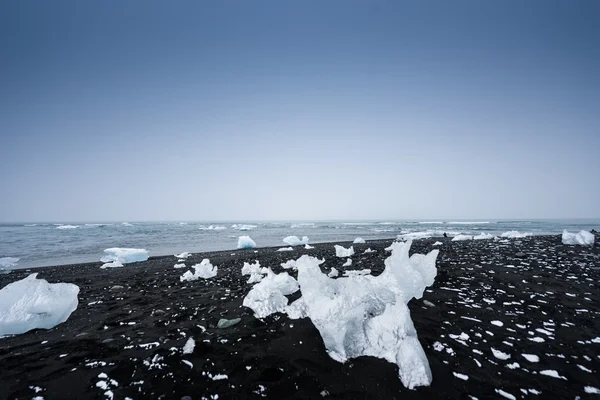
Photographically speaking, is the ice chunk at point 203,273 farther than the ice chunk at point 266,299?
Yes

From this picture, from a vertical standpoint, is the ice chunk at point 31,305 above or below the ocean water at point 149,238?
above

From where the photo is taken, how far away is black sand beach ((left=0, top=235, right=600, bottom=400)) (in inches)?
110

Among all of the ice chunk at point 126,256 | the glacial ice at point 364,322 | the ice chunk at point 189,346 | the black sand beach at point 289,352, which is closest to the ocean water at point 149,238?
the ice chunk at point 126,256

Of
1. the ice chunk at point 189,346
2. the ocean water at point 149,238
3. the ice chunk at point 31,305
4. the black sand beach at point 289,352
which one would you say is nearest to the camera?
the black sand beach at point 289,352

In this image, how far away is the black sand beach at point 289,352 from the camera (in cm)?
279

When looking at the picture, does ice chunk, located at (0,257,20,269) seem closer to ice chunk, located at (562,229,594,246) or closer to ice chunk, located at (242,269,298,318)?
ice chunk, located at (242,269,298,318)

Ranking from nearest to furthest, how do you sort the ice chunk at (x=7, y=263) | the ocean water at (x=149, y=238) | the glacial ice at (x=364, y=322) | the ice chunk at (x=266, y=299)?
the glacial ice at (x=364, y=322) < the ice chunk at (x=266, y=299) < the ice chunk at (x=7, y=263) < the ocean water at (x=149, y=238)

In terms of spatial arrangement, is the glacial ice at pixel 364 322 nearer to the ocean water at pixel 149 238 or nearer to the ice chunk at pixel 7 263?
the ocean water at pixel 149 238

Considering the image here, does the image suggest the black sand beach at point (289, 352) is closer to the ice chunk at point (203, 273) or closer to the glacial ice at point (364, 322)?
the glacial ice at point (364, 322)

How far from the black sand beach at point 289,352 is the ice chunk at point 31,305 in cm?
22

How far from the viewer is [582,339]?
12.0 ft

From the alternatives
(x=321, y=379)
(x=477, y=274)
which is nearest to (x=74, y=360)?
(x=321, y=379)

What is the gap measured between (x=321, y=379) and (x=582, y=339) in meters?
3.80

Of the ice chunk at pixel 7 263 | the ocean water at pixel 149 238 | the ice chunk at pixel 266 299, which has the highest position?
the ice chunk at pixel 266 299
